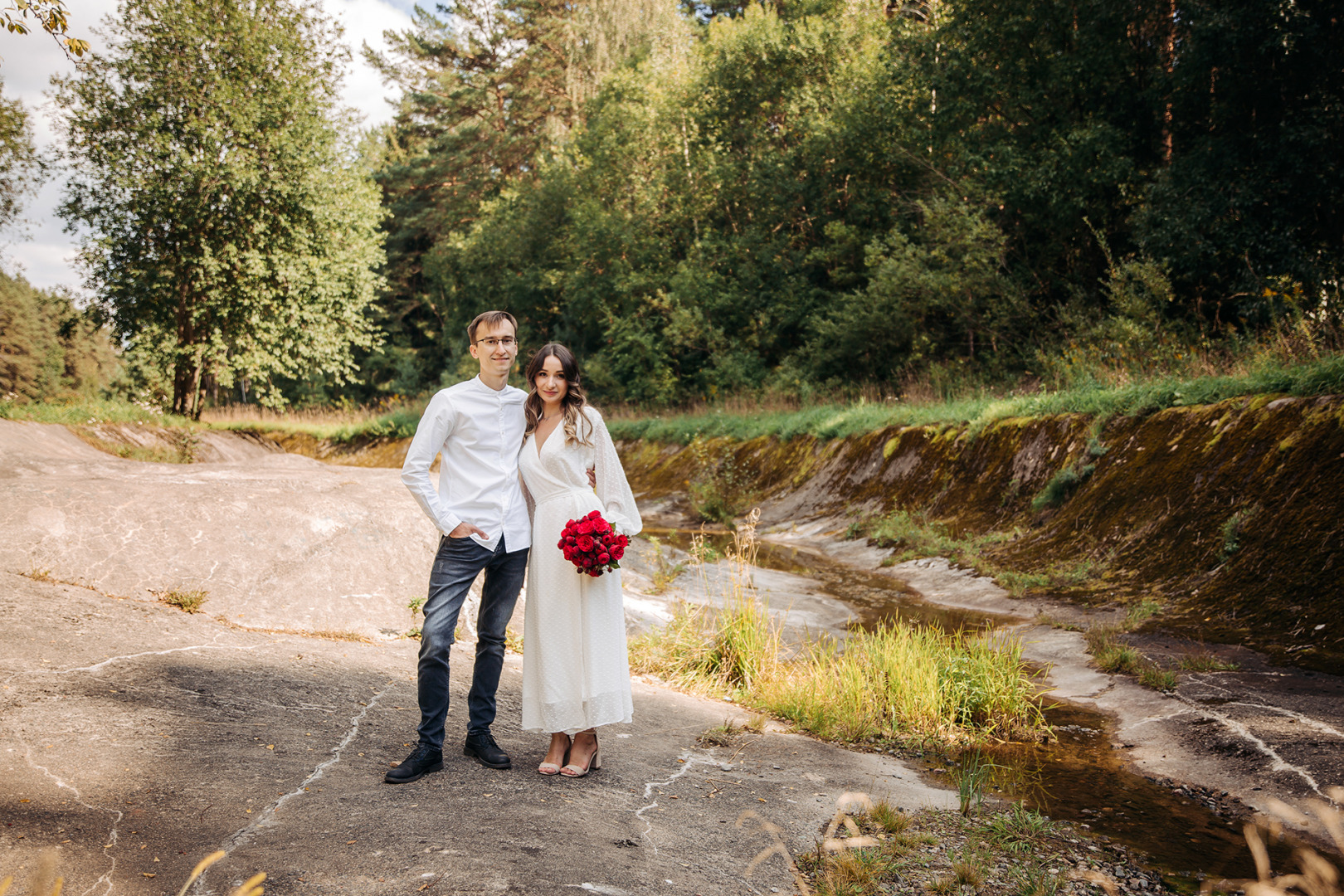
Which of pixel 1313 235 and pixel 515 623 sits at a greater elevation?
pixel 1313 235

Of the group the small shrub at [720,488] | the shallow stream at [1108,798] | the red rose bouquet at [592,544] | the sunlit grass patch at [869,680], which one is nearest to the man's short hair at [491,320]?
the red rose bouquet at [592,544]

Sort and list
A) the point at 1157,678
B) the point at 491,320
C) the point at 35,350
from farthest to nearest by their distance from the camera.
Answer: the point at 35,350 < the point at 1157,678 < the point at 491,320

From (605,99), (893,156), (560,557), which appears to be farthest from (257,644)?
(605,99)

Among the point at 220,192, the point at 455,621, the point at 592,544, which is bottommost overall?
the point at 455,621

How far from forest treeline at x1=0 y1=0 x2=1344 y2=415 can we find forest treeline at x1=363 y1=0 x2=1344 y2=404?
0.29 ft

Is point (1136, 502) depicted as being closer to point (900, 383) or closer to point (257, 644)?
point (257, 644)

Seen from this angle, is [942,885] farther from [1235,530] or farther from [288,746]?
[1235,530]

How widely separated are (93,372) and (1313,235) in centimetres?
7861

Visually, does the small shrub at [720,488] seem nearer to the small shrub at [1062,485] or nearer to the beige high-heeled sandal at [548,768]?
the small shrub at [1062,485]

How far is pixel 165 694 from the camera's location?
13.6 ft

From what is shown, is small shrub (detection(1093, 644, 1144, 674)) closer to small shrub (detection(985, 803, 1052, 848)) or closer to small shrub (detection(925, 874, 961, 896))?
small shrub (detection(985, 803, 1052, 848))

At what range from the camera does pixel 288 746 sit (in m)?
3.77

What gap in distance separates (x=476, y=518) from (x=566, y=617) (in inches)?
24.9

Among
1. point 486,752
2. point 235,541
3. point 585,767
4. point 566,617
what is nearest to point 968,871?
point 585,767
